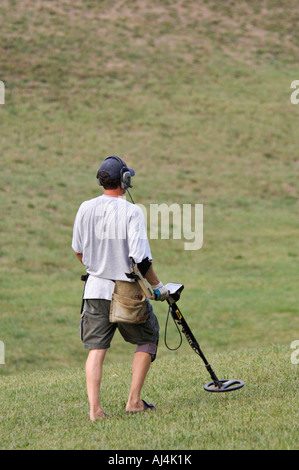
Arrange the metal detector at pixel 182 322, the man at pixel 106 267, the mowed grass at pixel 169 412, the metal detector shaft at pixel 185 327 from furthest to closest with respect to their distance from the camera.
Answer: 1. the metal detector shaft at pixel 185 327
2. the metal detector at pixel 182 322
3. the man at pixel 106 267
4. the mowed grass at pixel 169 412

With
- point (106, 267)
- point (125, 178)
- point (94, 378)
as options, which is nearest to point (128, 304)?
point (106, 267)

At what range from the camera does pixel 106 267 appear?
23.0ft

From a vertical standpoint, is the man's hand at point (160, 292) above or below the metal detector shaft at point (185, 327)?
above

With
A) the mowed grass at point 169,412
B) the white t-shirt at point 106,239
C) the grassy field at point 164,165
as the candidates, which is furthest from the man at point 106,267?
the grassy field at point 164,165

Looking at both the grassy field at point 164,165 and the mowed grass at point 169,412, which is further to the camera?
the grassy field at point 164,165

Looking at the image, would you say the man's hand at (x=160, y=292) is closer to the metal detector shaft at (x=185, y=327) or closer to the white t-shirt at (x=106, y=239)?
the white t-shirt at (x=106, y=239)

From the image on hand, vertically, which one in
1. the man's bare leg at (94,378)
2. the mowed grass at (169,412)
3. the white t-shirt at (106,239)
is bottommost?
the mowed grass at (169,412)

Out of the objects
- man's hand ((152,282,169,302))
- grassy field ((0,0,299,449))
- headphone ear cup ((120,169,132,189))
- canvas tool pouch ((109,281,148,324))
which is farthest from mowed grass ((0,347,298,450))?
headphone ear cup ((120,169,132,189))

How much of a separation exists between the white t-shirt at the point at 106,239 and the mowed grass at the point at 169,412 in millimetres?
1308

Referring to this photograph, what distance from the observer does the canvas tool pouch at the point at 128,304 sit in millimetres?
6871

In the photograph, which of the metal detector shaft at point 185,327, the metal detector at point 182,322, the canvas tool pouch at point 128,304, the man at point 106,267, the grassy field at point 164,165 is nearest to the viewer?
the canvas tool pouch at point 128,304

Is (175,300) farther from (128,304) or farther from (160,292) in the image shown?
(128,304)

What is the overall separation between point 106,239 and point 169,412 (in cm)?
185

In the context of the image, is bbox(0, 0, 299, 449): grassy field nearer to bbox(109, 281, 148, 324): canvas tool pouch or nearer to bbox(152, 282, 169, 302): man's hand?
bbox(109, 281, 148, 324): canvas tool pouch
